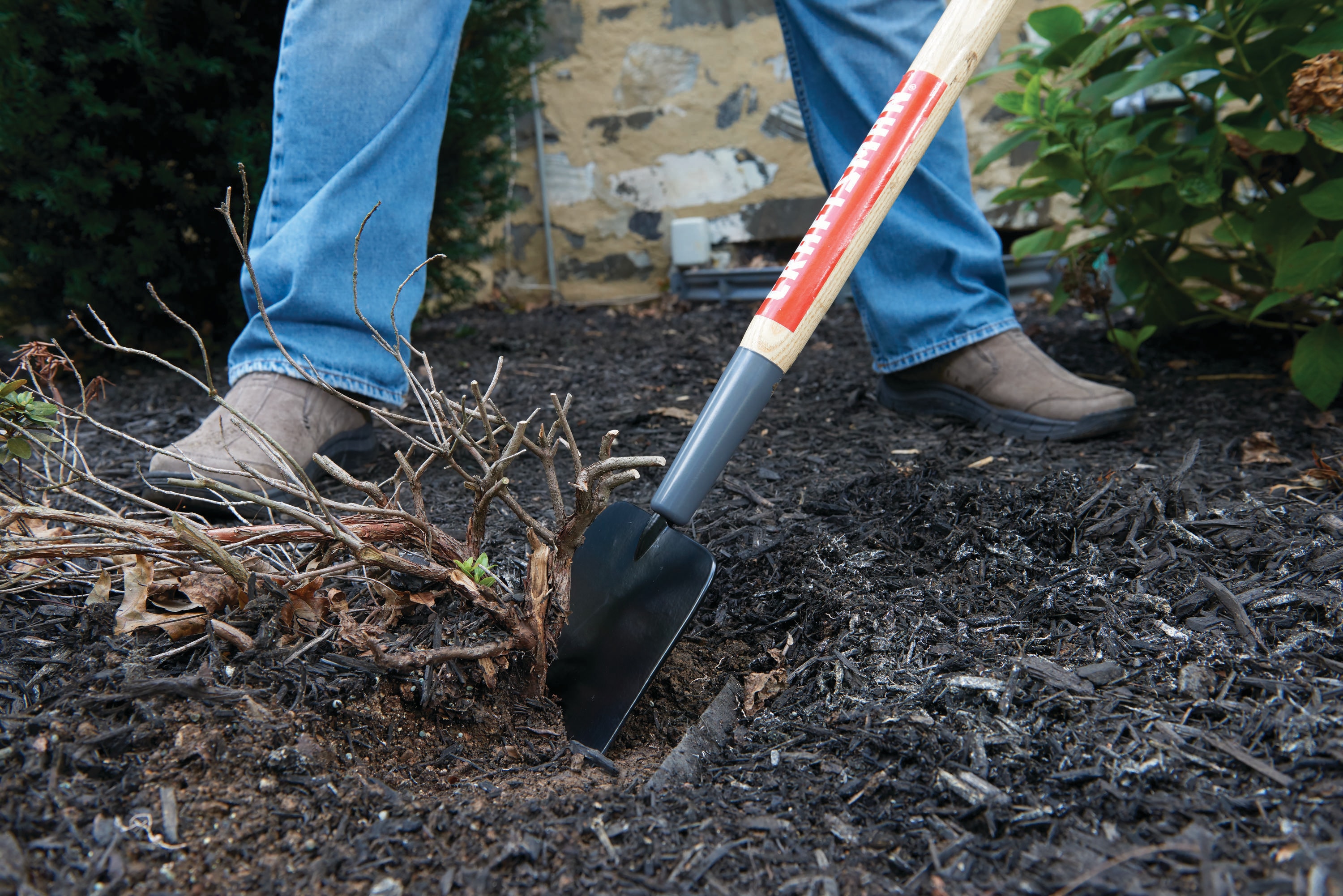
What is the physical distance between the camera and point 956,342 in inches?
81.7

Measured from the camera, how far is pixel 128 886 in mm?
775

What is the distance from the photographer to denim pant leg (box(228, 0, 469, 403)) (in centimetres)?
164

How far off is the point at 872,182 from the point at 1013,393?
908 mm

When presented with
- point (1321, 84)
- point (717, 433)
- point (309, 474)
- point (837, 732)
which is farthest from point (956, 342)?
point (309, 474)

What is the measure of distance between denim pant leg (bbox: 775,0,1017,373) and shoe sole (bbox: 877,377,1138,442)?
11cm

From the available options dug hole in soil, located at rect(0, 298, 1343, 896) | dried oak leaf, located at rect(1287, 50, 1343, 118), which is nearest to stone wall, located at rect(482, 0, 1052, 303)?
dried oak leaf, located at rect(1287, 50, 1343, 118)

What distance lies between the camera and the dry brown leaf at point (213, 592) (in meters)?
1.12

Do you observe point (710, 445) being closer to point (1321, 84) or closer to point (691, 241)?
point (1321, 84)

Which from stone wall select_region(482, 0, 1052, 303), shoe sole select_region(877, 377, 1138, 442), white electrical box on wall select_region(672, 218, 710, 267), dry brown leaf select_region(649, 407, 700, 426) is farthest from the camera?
white electrical box on wall select_region(672, 218, 710, 267)

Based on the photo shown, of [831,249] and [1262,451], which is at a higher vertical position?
[831,249]

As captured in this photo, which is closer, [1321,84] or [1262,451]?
[1321,84]

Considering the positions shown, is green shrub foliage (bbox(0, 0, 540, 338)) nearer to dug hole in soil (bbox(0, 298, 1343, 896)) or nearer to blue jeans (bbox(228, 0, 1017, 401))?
blue jeans (bbox(228, 0, 1017, 401))

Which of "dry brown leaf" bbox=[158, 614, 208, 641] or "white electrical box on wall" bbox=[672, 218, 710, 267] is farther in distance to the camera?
"white electrical box on wall" bbox=[672, 218, 710, 267]

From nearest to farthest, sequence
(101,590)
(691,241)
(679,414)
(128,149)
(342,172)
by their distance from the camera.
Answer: (101,590), (342,172), (679,414), (128,149), (691,241)
